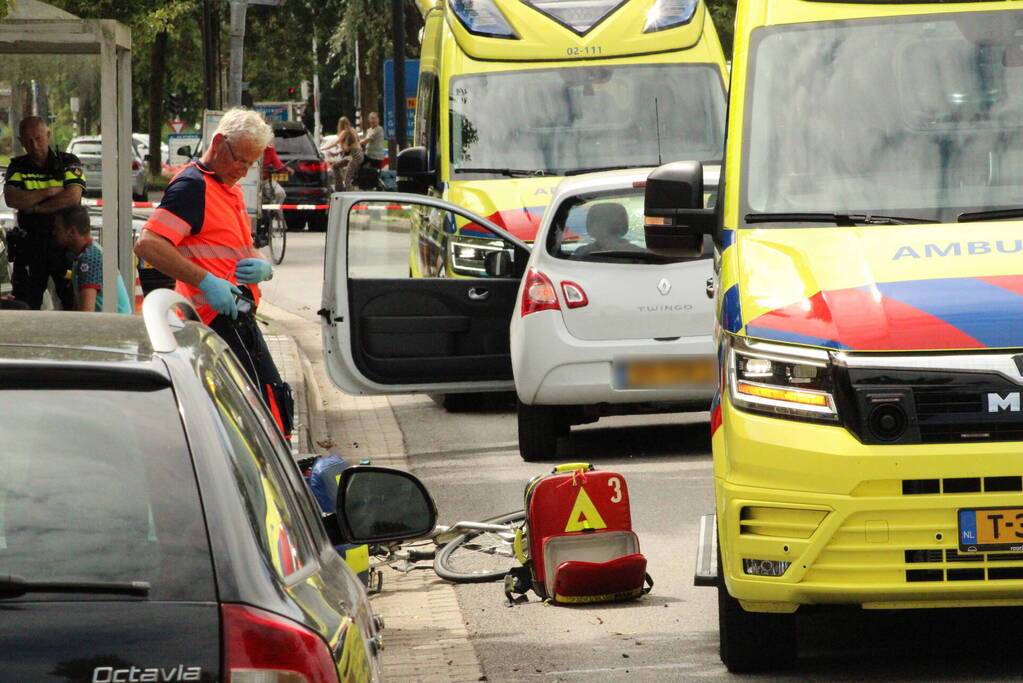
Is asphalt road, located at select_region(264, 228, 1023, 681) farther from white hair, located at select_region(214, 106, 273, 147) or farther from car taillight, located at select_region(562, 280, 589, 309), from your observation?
white hair, located at select_region(214, 106, 273, 147)

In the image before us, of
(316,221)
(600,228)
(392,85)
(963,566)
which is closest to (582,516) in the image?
(963,566)

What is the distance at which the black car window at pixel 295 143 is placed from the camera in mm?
34803

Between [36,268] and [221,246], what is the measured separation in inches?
119

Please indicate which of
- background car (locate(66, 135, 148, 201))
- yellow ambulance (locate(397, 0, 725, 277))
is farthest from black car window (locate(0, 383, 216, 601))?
yellow ambulance (locate(397, 0, 725, 277))

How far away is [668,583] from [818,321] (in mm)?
2224

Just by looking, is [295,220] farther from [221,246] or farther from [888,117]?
[888,117]

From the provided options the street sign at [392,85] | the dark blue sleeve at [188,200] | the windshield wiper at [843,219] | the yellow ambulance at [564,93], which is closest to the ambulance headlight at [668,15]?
the yellow ambulance at [564,93]

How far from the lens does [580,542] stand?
7035 millimetres

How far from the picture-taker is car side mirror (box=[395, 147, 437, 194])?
14.3 meters

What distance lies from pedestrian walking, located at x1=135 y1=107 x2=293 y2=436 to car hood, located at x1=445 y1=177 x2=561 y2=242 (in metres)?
4.82

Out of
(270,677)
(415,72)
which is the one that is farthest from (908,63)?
(415,72)

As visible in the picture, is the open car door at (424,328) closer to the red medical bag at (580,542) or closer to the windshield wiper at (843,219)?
the red medical bag at (580,542)

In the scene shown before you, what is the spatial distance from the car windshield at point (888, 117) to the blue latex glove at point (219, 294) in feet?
7.84

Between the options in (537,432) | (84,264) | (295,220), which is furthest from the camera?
(295,220)
